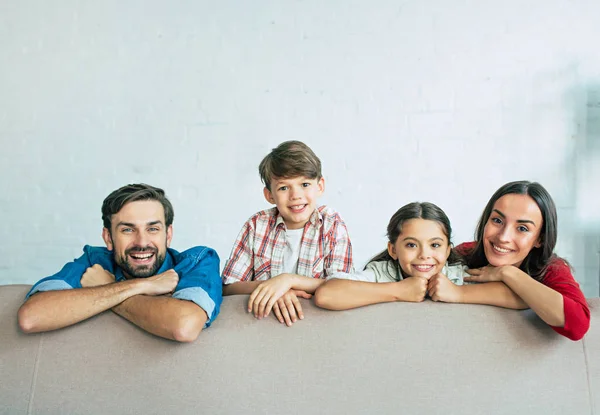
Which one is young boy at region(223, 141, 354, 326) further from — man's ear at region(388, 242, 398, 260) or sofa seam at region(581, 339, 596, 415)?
sofa seam at region(581, 339, 596, 415)

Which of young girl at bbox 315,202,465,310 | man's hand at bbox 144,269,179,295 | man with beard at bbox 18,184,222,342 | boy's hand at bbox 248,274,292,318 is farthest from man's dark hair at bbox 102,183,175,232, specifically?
young girl at bbox 315,202,465,310

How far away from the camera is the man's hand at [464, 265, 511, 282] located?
187 centimetres

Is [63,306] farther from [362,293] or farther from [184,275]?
[362,293]

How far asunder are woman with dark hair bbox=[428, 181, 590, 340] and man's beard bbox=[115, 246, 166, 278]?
90 centimetres

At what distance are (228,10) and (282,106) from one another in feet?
2.07

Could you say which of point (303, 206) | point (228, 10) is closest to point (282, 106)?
point (228, 10)

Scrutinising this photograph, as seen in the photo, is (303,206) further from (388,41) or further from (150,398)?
(388,41)

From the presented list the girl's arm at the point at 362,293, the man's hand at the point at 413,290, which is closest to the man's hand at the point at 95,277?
the girl's arm at the point at 362,293

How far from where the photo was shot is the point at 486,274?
1931 mm

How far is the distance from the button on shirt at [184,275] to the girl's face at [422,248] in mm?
627

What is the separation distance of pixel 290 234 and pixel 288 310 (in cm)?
45

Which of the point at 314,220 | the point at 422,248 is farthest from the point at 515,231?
the point at 314,220

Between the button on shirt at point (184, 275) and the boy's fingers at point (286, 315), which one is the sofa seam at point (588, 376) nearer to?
the boy's fingers at point (286, 315)

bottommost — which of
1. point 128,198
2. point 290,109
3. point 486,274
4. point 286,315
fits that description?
point 286,315
